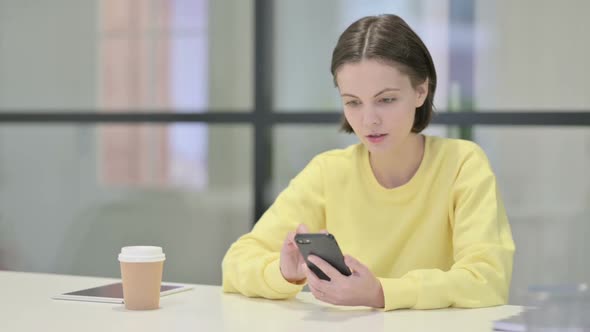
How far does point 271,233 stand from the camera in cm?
187

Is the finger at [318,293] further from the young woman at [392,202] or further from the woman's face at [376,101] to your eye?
the woman's face at [376,101]

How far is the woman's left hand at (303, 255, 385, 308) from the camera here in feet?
4.80

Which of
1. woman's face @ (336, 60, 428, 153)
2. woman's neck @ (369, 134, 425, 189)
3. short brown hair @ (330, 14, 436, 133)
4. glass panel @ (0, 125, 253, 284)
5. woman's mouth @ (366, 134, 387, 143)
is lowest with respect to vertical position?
glass panel @ (0, 125, 253, 284)

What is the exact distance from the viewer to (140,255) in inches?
58.2

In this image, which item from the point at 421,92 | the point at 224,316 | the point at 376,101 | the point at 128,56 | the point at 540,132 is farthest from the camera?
the point at 128,56

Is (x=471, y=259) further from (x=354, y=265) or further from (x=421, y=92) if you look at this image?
(x=421, y=92)

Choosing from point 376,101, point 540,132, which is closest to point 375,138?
point 376,101

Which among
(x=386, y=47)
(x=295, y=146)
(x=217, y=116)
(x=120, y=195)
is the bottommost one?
(x=120, y=195)

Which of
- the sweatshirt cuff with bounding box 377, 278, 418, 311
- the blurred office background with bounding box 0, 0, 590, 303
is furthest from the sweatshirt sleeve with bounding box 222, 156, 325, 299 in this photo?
the blurred office background with bounding box 0, 0, 590, 303

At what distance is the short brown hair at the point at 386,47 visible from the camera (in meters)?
1.73

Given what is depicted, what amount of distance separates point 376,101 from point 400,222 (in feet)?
0.95

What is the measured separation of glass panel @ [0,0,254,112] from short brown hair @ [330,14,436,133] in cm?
163

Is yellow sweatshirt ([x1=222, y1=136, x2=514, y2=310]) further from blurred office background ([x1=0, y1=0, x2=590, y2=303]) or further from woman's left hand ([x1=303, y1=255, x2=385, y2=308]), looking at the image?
blurred office background ([x1=0, y1=0, x2=590, y2=303])

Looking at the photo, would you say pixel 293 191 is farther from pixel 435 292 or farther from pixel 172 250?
pixel 172 250
